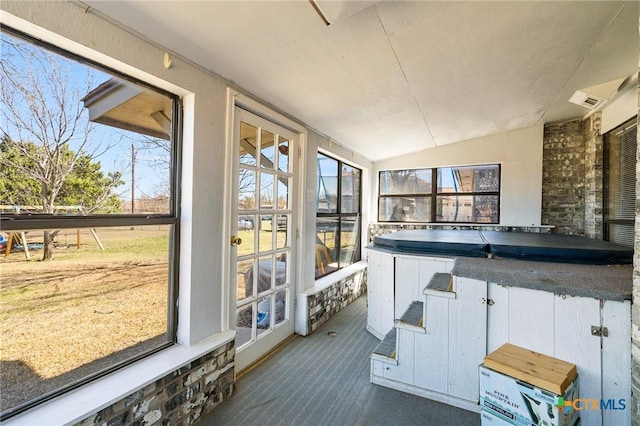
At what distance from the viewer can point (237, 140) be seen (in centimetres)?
232

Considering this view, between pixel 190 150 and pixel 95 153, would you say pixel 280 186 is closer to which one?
pixel 190 150

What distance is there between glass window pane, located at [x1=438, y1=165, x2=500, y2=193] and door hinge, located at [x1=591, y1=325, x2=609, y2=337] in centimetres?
366

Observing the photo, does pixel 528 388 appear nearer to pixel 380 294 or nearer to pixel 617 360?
pixel 617 360

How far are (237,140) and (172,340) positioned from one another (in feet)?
4.95

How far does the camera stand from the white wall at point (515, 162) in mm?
4609

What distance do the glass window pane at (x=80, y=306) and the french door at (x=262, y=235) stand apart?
0.64 metres

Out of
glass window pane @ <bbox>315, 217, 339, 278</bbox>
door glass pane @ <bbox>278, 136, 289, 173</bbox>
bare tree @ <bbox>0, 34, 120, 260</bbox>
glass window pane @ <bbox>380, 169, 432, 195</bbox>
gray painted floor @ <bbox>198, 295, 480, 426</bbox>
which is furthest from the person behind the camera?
glass window pane @ <bbox>380, 169, 432, 195</bbox>

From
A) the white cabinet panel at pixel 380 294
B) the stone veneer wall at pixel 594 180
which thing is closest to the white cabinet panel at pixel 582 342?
the white cabinet panel at pixel 380 294

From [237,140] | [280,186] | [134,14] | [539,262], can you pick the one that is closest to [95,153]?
[134,14]

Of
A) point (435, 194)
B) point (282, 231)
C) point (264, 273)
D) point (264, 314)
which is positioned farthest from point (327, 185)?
point (435, 194)

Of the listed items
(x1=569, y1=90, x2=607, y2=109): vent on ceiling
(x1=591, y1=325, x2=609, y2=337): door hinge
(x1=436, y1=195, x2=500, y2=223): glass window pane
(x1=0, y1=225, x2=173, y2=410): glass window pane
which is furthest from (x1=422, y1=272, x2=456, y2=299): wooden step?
(x1=436, y1=195, x2=500, y2=223): glass window pane

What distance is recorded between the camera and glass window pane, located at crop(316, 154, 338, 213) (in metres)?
4.10

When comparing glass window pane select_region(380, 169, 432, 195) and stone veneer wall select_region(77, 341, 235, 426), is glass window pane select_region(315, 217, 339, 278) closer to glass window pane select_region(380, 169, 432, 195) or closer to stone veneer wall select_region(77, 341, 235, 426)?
glass window pane select_region(380, 169, 432, 195)

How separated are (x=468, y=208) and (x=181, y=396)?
4950 mm
